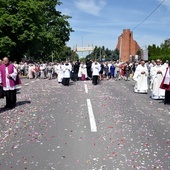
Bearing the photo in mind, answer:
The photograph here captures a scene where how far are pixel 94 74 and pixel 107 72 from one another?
9649 mm

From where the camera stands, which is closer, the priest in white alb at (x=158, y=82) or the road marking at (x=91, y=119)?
the road marking at (x=91, y=119)

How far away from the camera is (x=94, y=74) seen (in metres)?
24.2

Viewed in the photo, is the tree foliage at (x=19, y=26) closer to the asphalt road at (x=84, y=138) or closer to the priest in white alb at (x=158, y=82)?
the priest in white alb at (x=158, y=82)

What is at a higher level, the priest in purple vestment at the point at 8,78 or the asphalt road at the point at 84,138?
the priest in purple vestment at the point at 8,78

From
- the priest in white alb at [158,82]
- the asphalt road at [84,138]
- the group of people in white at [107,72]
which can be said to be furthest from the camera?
the group of people in white at [107,72]

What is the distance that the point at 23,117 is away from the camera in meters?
10.2

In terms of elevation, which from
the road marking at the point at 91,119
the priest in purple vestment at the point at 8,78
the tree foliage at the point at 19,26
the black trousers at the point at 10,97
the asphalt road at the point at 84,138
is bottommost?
the asphalt road at the point at 84,138

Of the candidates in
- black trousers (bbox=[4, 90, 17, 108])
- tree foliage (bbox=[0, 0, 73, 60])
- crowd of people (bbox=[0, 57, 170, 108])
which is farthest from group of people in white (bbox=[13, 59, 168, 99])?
black trousers (bbox=[4, 90, 17, 108])

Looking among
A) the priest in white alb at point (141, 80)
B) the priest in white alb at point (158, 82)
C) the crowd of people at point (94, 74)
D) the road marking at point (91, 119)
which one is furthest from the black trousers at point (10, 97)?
the priest in white alb at point (141, 80)

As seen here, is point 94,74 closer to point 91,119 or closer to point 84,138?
point 91,119

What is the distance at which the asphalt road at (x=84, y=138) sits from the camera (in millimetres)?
5828

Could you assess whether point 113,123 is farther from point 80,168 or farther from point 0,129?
point 80,168

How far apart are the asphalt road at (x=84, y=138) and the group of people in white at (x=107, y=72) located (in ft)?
15.2

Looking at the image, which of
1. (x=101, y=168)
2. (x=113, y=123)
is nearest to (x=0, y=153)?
(x=101, y=168)
